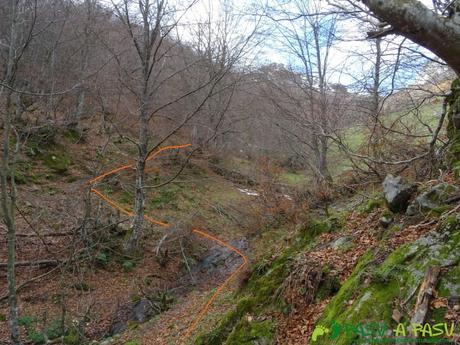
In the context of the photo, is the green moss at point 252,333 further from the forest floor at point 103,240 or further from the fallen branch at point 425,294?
the fallen branch at point 425,294

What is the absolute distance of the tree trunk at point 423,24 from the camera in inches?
87.9

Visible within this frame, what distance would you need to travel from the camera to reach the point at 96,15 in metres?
13.0

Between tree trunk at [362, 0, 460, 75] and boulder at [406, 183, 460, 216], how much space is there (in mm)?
1250

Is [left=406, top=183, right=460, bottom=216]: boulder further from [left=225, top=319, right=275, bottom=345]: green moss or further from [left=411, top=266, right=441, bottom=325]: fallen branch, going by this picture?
[left=225, top=319, right=275, bottom=345]: green moss

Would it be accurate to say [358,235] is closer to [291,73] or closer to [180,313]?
[180,313]

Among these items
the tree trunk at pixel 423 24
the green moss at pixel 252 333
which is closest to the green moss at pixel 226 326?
the green moss at pixel 252 333

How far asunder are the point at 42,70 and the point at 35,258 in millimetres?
8537

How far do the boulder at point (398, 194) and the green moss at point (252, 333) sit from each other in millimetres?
1859

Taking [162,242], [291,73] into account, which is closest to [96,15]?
[291,73]

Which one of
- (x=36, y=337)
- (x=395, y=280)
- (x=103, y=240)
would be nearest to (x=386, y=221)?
(x=395, y=280)

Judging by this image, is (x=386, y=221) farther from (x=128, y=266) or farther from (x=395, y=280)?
(x=128, y=266)

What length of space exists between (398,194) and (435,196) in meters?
0.45

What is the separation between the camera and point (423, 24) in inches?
88.2

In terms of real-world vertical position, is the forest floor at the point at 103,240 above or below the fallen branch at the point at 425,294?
below
